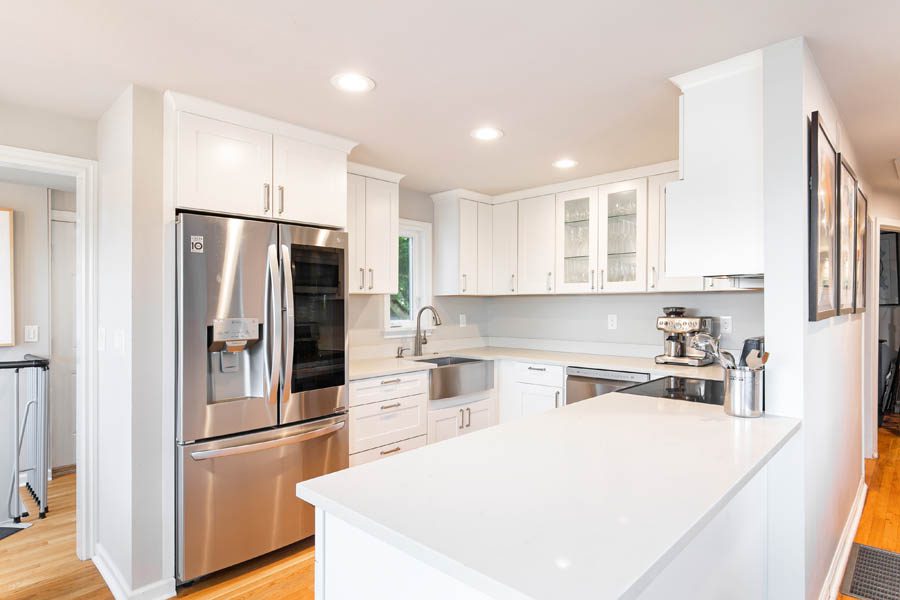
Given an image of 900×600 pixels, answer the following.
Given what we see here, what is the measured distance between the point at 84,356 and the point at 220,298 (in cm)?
96

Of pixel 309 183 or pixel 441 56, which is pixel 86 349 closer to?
pixel 309 183

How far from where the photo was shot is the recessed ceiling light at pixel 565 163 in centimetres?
324

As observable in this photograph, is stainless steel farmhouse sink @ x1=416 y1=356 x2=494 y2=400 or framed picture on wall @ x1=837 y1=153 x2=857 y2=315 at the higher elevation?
framed picture on wall @ x1=837 y1=153 x2=857 y2=315

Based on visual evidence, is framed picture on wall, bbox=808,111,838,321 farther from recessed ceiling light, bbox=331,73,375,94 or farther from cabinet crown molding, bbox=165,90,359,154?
cabinet crown molding, bbox=165,90,359,154

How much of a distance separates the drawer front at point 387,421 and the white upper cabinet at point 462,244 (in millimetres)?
1139

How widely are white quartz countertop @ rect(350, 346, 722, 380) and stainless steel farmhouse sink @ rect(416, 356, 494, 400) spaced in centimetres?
8

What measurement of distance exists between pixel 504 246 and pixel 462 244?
397 mm

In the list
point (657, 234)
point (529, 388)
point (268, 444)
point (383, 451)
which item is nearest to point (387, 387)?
point (383, 451)

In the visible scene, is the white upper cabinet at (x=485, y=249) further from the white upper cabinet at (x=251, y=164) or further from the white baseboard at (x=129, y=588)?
the white baseboard at (x=129, y=588)

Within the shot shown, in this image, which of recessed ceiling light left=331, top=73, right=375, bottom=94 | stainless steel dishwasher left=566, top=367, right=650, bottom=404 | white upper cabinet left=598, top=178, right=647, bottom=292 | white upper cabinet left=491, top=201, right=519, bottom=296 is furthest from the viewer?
white upper cabinet left=491, top=201, right=519, bottom=296

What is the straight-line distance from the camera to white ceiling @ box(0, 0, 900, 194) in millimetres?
1588

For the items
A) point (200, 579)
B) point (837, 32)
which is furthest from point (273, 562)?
point (837, 32)

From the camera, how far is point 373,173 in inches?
135

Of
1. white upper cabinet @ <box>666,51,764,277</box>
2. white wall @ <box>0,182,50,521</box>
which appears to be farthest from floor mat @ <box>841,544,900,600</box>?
white wall @ <box>0,182,50,521</box>
